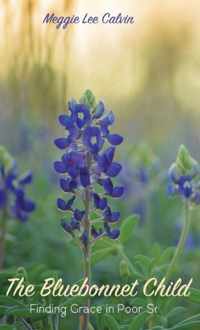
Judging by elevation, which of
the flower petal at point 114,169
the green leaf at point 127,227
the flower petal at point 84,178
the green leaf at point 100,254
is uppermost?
the flower petal at point 114,169

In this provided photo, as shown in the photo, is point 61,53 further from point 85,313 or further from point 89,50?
point 85,313

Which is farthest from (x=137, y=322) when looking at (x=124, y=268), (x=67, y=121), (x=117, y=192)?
(x=67, y=121)

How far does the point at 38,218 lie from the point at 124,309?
48.9 inches

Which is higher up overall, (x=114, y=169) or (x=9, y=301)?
(x=114, y=169)

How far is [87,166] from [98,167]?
0.03 meters

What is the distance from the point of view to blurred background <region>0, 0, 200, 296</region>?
3.12 m

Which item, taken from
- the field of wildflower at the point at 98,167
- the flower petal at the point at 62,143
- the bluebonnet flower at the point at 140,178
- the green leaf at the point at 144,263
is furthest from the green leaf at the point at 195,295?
the bluebonnet flower at the point at 140,178

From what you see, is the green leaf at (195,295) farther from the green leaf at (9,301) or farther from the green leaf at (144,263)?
the green leaf at (9,301)

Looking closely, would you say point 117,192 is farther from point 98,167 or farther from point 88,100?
point 88,100

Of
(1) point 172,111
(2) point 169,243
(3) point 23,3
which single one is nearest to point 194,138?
(1) point 172,111

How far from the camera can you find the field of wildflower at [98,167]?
7.72 ft

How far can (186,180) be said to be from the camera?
2572 millimetres

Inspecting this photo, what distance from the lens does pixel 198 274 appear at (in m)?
3.30

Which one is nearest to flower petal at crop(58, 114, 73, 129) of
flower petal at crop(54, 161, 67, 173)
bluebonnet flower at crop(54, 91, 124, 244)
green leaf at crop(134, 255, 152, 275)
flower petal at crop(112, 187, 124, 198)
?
bluebonnet flower at crop(54, 91, 124, 244)
